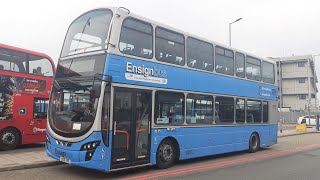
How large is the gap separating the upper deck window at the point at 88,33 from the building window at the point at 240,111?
271 inches

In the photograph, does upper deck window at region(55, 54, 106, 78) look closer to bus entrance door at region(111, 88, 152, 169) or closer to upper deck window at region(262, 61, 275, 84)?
bus entrance door at region(111, 88, 152, 169)

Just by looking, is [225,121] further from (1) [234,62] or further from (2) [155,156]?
(2) [155,156]

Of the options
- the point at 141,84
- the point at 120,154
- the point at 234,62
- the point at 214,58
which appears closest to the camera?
the point at 120,154

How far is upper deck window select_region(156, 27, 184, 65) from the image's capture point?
433 inches

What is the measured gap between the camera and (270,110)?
1717 cm

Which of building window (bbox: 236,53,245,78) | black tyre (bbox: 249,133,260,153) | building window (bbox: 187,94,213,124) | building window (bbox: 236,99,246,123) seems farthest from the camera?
black tyre (bbox: 249,133,260,153)

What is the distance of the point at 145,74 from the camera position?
10.3 metres

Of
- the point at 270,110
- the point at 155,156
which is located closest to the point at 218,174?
the point at 155,156

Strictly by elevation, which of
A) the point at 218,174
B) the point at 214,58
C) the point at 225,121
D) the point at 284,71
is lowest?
the point at 218,174

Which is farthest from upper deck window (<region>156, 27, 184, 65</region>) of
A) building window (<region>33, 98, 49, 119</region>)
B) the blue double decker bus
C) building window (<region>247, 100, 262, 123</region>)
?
building window (<region>33, 98, 49, 119</region>)

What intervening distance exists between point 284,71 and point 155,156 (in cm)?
7144

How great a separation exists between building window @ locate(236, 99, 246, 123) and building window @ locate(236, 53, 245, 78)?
1071 millimetres

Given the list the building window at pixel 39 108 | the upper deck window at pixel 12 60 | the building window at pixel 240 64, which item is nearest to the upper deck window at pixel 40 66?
the upper deck window at pixel 12 60

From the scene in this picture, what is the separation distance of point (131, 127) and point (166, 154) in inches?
70.9
